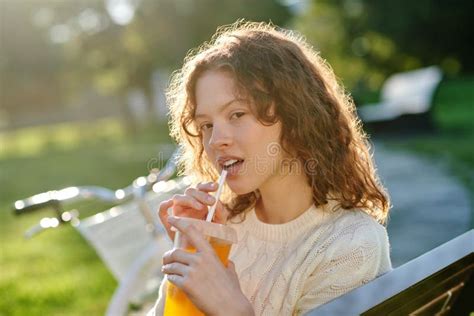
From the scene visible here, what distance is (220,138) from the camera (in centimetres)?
199

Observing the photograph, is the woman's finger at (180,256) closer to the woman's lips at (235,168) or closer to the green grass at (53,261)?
the woman's lips at (235,168)

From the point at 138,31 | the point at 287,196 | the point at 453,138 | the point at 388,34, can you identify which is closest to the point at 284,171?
the point at 287,196

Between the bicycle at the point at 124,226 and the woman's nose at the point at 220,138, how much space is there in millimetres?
1000

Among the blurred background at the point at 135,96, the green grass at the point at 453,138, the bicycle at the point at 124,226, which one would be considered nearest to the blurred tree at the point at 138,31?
the blurred background at the point at 135,96

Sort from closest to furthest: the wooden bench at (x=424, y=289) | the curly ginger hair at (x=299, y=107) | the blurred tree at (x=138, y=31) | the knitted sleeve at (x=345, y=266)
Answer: the wooden bench at (x=424, y=289) < the knitted sleeve at (x=345, y=266) < the curly ginger hair at (x=299, y=107) < the blurred tree at (x=138, y=31)

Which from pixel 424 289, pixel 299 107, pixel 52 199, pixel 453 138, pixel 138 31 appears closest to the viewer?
pixel 424 289

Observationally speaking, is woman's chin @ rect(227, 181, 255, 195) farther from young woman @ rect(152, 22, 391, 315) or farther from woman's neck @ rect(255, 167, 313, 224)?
woman's neck @ rect(255, 167, 313, 224)

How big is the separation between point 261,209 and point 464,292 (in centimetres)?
76

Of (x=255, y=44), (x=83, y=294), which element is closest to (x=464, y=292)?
(x=255, y=44)

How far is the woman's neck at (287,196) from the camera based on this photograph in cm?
216

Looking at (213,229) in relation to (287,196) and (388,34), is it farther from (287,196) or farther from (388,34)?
(388,34)

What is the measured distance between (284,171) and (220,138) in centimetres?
27

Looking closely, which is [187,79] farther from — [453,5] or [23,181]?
[453,5]

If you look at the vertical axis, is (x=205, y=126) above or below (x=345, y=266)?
above
